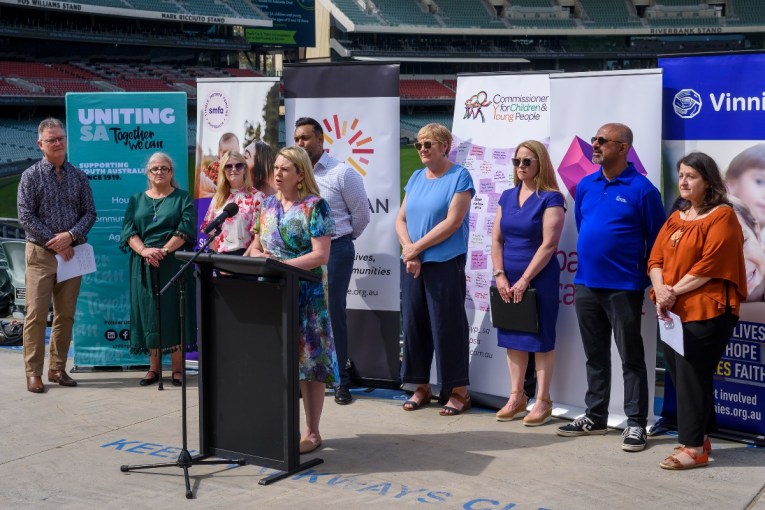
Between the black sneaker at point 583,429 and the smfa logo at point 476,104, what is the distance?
1981 mm

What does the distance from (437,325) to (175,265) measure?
6.23 feet

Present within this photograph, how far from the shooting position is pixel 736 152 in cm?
473

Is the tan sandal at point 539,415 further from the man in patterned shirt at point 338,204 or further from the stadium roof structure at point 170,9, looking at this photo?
the stadium roof structure at point 170,9

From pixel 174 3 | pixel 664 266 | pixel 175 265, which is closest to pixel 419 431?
pixel 664 266

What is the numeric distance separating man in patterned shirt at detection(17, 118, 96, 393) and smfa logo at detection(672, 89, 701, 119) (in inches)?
149

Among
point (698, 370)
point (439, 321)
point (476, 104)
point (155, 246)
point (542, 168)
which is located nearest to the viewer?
point (698, 370)

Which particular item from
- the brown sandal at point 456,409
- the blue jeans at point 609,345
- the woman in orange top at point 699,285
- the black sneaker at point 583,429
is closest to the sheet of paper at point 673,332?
the woman in orange top at point 699,285

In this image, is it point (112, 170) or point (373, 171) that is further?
point (112, 170)

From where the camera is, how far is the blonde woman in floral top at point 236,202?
575 centimetres

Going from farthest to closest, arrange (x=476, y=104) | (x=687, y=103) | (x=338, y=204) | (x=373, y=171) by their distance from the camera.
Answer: (x=373, y=171) < (x=476, y=104) < (x=338, y=204) < (x=687, y=103)

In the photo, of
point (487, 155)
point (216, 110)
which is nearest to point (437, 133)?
point (487, 155)

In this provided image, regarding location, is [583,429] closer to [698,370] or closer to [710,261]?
[698,370]

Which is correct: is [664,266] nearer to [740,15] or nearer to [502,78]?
[502,78]

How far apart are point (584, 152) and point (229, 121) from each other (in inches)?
106
